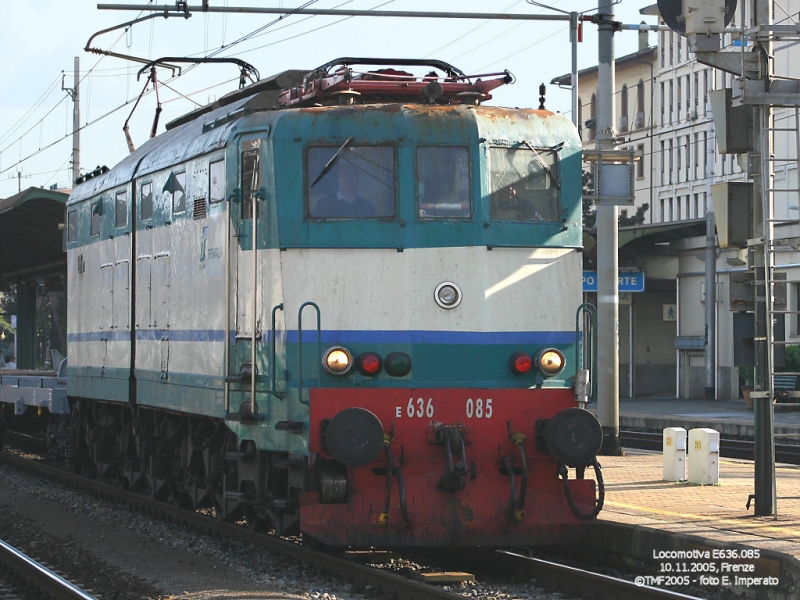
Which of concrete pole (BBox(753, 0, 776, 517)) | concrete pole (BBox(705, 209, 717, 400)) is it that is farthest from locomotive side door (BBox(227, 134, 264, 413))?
concrete pole (BBox(705, 209, 717, 400))

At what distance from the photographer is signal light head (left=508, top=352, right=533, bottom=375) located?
10.3 m

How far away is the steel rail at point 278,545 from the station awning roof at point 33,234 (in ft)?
20.3

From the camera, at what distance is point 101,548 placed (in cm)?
1192

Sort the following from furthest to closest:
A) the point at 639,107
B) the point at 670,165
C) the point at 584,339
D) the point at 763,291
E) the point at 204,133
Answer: the point at 639,107 → the point at 670,165 → the point at 204,133 → the point at 763,291 → the point at 584,339

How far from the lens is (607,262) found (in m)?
17.9

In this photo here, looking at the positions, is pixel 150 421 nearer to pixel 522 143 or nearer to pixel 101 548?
pixel 101 548

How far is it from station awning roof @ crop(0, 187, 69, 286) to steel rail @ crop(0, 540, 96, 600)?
421 inches

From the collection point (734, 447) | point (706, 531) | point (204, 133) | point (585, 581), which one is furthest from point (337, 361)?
point (734, 447)

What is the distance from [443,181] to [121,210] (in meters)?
5.79

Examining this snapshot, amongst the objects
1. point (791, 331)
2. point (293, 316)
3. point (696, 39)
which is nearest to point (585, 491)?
point (293, 316)

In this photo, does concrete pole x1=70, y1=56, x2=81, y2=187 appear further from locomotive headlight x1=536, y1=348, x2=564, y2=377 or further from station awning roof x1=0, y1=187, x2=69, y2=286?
locomotive headlight x1=536, y1=348, x2=564, y2=377

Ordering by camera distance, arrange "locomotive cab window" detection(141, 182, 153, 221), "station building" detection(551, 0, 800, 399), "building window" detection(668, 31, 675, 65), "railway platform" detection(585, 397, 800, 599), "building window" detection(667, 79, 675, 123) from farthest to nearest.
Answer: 1. "building window" detection(667, 79, 675, 123)
2. "building window" detection(668, 31, 675, 65)
3. "station building" detection(551, 0, 800, 399)
4. "locomotive cab window" detection(141, 182, 153, 221)
5. "railway platform" detection(585, 397, 800, 599)

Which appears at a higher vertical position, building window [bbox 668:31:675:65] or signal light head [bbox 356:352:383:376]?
building window [bbox 668:31:675:65]

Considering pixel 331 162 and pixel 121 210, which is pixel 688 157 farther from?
pixel 331 162
